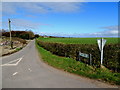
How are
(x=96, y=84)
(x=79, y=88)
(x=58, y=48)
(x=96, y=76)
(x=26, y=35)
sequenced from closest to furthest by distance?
1. (x=79, y=88)
2. (x=96, y=84)
3. (x=96, y=76)
4. (x=58, y=48)
5. (x=26, y=35)

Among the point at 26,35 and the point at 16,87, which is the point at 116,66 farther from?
the point at 26,35

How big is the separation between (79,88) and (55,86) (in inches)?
44.8

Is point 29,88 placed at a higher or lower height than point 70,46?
lower

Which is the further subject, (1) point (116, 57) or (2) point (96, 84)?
(1) point (116, 57)

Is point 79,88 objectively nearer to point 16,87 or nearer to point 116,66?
point 16,87

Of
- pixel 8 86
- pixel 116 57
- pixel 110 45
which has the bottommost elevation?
pixel 8 86

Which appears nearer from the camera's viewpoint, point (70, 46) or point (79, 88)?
point (79, 88)

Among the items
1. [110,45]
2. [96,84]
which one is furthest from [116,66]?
[96,84]

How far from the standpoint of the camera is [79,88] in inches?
244

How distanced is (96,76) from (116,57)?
310 centimetres

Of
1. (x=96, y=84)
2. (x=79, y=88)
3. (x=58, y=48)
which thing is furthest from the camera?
(x=58, y=48)

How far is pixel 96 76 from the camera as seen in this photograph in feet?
25.2

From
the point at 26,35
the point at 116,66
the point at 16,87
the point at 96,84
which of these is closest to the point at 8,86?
the point at 16,87

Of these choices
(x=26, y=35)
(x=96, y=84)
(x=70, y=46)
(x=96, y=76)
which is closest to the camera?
(x=96, y=84)
